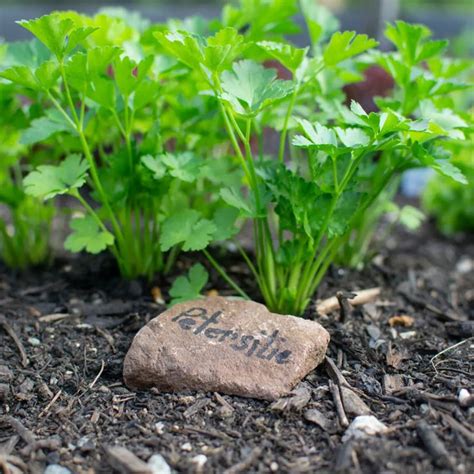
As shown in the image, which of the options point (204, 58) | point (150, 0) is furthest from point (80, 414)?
point (150, 0)

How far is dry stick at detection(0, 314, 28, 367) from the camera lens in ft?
6.10

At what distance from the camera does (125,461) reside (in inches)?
54.7

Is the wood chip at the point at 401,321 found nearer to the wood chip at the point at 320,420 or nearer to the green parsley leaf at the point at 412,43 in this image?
the wood chip at the point at 320,420

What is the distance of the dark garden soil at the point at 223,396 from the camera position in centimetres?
143

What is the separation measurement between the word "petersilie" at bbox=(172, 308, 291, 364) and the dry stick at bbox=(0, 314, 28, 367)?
0.46 metres

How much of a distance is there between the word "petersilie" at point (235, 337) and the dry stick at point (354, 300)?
14.8 inches

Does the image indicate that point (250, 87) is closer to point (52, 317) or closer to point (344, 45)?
point (344, 45)

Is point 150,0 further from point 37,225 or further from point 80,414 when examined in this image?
point 80,414

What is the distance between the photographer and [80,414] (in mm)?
1637

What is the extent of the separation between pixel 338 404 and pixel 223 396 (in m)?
0.30

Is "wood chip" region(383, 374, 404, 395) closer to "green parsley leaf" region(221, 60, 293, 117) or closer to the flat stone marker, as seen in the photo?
the flat stone marker

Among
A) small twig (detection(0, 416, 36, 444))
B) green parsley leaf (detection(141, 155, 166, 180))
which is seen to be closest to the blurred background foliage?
green parsley leaf (detection(141, 155, 166, 180))

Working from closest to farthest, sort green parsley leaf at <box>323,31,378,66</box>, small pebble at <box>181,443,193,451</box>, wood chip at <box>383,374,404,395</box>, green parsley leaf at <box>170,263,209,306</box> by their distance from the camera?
small pebble at <box>181,443,193,451</box> < wood chip at <box>383,374,404,395</box> < green parsley leaf at <box>323,31,378,66</box> < green parsley leaf at <box>170,263,209,306</box>

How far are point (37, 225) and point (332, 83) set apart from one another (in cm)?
126
